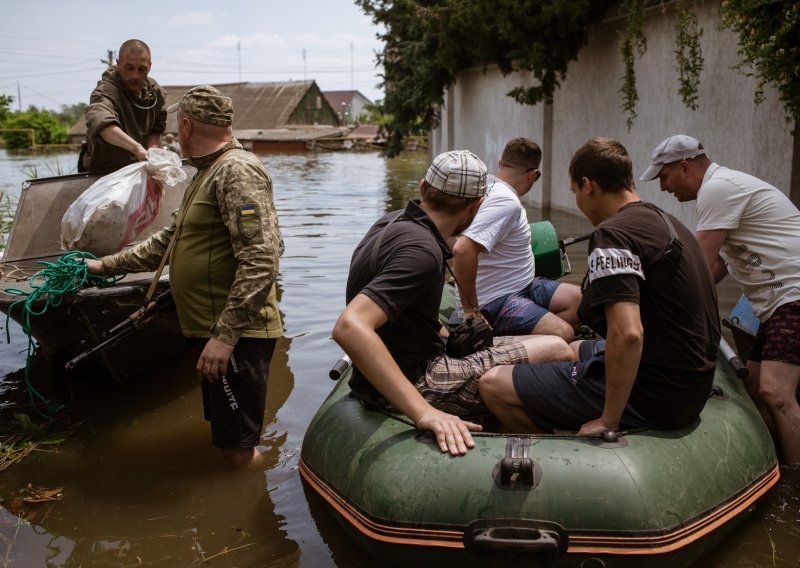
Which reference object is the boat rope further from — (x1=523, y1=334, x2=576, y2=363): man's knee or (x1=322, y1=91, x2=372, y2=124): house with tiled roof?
(x1=322, y1=91, x2=372, y2=124): house with tiled roof

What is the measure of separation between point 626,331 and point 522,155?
7.84 feet

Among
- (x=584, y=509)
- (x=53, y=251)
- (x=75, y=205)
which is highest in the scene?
(x=75, y=205)

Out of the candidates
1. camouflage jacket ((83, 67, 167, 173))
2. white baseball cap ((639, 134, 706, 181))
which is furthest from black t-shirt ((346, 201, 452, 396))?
camouflage jacket ((83, 67, 167, 173))

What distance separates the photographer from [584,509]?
3008mm

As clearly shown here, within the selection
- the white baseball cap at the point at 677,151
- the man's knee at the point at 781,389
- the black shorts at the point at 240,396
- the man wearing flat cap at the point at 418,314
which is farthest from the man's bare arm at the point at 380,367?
the white baseball cap at the point at 677,151

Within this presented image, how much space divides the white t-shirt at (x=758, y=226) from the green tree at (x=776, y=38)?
2.38 metres

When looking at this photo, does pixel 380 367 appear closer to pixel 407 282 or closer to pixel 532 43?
pixel 407 282

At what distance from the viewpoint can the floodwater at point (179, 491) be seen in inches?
145

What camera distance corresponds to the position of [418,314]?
337cm

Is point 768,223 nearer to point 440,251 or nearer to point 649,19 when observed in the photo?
point 440,251

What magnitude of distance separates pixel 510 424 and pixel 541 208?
12359 millimetres

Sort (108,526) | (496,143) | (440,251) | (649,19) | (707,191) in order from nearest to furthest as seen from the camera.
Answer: (440,251) < (108,526) < (707,191) < (649,19) < (496,143)

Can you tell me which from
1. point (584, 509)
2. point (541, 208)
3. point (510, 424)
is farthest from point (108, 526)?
point (541, 208)

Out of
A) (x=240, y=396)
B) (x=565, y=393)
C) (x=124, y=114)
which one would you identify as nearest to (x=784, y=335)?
(x=565, y=393)
